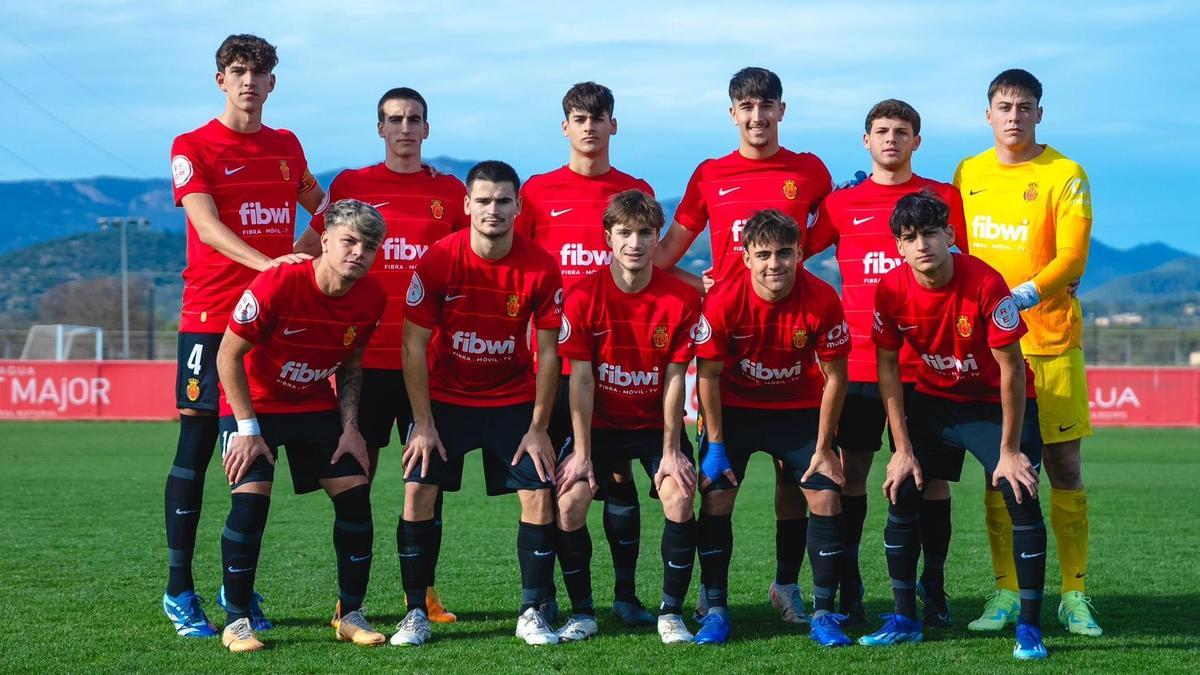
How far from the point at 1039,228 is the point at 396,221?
3024mm

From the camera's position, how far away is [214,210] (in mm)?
5527

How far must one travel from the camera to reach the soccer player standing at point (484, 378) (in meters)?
5.22

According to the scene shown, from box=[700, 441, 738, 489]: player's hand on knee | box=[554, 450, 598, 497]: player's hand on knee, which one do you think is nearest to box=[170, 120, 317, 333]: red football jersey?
box=[554, 450, 598, 497]: player's hand on knee

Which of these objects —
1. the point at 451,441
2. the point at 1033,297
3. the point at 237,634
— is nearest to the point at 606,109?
the point at 451,441

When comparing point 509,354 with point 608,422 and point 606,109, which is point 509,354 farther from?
point 606,109

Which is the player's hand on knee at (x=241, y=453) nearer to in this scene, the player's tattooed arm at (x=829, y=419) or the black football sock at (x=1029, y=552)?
the player's tattooed arm at (x=829, y=419)

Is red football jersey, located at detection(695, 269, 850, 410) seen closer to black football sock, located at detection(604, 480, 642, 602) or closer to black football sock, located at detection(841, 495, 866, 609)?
black football sock, located at detection(841, 495, 866, 609)

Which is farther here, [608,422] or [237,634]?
[608,422]

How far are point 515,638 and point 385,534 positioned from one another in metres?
3.67

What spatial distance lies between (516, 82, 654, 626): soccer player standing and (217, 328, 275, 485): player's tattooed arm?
157cm

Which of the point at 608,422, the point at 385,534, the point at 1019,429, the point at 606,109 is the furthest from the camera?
the point at 385,534

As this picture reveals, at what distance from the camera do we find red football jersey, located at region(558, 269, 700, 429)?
5.30 m

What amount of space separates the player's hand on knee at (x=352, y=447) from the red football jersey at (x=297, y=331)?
0.17 meters

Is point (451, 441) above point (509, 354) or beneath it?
beneath
